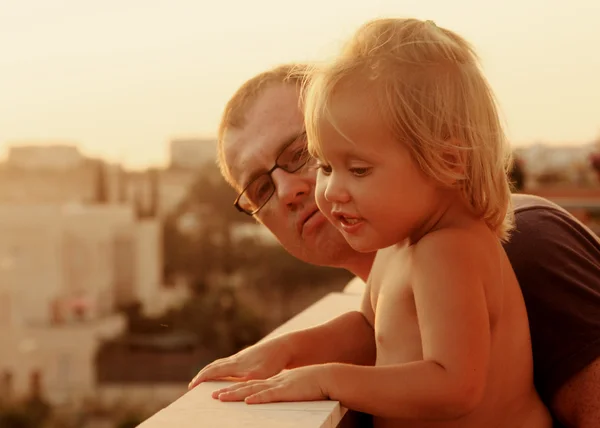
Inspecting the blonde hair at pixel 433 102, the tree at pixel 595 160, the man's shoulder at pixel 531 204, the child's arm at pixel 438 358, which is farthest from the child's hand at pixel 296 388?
the tree at pixel 595 160

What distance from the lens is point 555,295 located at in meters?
1.63

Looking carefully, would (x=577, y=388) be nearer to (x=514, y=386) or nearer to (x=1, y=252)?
(x=514, y=386)

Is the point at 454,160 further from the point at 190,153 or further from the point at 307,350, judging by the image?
the point at 190,153

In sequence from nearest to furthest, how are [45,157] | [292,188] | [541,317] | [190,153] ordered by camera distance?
1. [541,317]
2. [292,188]
3. [45,157]
4. [190,153]

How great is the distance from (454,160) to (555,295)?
1.05 ft

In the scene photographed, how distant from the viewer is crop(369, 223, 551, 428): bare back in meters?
1.38

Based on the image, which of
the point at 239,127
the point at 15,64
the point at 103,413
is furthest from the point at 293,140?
the point at 15,64

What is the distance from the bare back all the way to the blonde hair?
6 centimetres

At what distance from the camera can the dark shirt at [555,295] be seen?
1.60 m

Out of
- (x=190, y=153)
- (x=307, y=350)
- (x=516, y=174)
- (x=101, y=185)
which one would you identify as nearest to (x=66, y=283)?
(x=101, y=185)

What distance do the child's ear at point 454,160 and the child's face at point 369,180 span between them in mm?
29

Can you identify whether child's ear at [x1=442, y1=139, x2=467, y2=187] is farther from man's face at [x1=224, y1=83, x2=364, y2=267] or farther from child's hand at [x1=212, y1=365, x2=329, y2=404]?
man's face at [x1=224, y1=83, x2=364, y2=267]

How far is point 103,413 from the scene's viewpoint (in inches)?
1811

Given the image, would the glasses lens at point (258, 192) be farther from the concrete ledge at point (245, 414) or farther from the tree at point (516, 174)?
the concrete ledge at point (245, 414)
